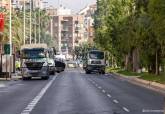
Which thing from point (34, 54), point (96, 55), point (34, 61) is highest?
point (96, 55)

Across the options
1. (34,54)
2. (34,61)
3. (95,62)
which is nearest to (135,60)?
(95,62)

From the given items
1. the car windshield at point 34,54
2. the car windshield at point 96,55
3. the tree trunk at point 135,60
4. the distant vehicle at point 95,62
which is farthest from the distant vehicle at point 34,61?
the car windshield at point 96,55

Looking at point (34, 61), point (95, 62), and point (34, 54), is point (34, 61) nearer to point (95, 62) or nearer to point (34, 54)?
point (34, 54)

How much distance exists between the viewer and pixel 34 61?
56.7m

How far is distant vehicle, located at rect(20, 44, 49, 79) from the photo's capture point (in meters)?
56.9

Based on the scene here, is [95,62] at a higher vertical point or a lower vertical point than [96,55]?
lower

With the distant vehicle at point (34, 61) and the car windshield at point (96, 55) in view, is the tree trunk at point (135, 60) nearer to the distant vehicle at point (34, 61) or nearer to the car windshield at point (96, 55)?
the car windshield at point (96, 55)

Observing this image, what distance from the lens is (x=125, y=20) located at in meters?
77.5

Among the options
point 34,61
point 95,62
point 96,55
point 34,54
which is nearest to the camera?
point 34,61

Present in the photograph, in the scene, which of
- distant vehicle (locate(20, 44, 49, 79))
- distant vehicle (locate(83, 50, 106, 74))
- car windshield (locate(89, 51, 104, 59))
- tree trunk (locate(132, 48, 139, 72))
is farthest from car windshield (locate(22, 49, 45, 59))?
car windshield (locate(89, 51, 104, 59))

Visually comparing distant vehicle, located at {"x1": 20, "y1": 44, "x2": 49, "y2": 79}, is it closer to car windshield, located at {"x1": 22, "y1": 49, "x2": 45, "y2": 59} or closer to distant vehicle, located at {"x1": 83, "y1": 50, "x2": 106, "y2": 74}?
car windshield, located at {"x1": 22, "y1": 49, "x2": 45, "y2": 59}

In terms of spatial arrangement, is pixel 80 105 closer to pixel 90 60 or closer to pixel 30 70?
pixel 30 70

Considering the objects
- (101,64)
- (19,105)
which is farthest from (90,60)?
(19,105)

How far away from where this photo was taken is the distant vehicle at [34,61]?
187ft
